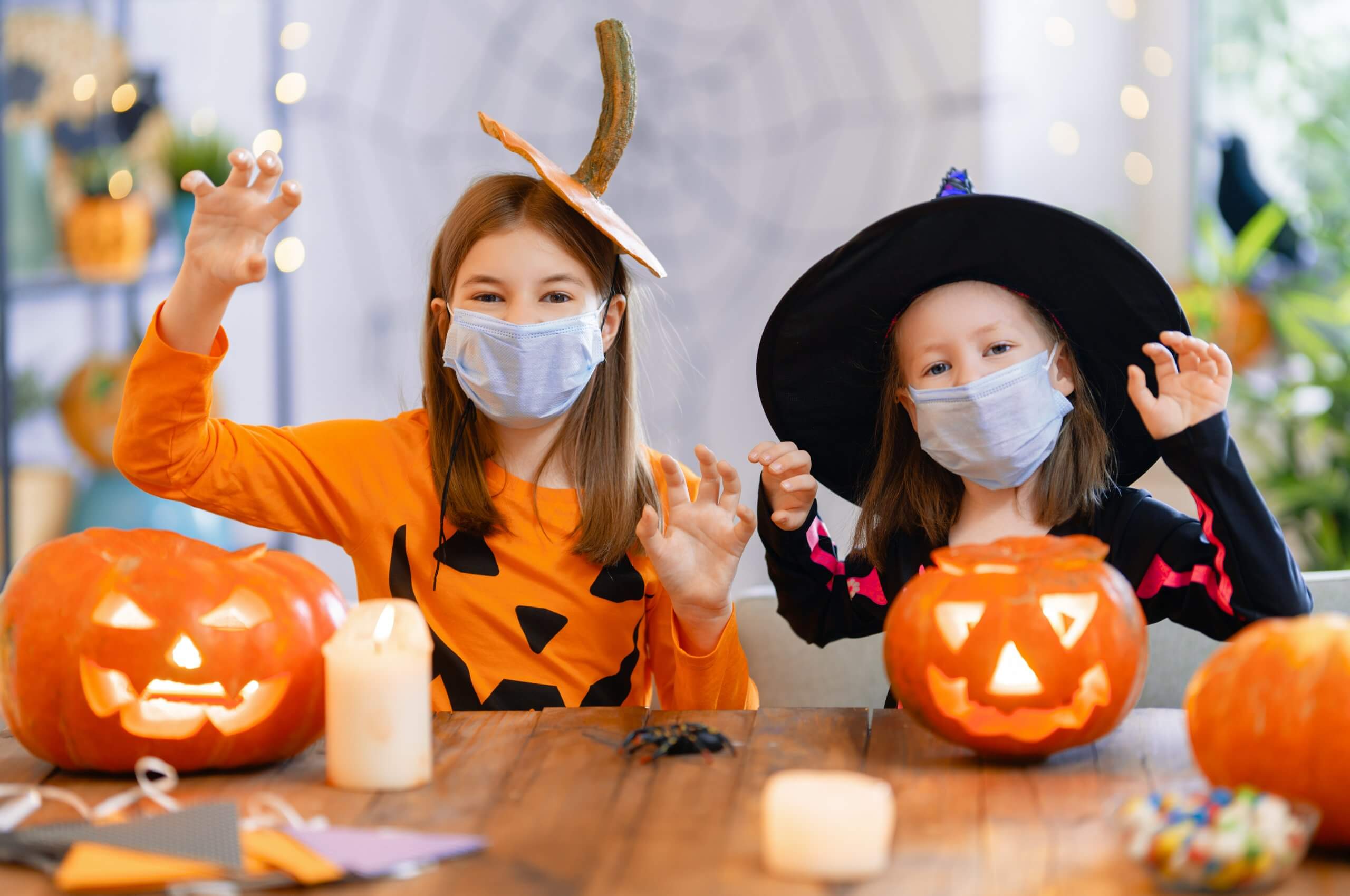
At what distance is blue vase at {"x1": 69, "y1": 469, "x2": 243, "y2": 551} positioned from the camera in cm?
281

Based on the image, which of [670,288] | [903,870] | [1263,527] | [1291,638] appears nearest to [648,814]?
[903,870]

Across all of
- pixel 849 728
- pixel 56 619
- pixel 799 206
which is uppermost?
pixel 799 206

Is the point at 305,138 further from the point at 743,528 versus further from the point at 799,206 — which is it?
the point at 743,528

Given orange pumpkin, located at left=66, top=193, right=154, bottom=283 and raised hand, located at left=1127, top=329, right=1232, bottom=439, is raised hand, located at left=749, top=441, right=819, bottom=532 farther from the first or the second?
orange pumpkin, located at left=66, top=193, right=154, bottom=283

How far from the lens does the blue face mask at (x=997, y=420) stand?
133 centimetres

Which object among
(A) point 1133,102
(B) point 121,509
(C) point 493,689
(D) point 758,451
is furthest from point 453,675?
(A) point 1133,102

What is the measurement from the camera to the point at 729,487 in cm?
130

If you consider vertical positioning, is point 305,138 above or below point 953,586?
above

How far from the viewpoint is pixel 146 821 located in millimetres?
800

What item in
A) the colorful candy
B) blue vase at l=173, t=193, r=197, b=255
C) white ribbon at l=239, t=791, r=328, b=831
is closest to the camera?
the colorful candy

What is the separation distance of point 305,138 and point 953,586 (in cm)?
257

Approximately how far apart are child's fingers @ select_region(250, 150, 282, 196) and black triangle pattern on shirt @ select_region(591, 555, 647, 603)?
0.59 m

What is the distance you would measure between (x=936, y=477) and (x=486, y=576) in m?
0.55

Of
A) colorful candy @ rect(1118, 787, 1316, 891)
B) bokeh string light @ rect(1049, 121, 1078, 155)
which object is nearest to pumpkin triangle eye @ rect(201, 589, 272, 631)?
colorful candy @ rect(1118, 787, 1316, 891)
